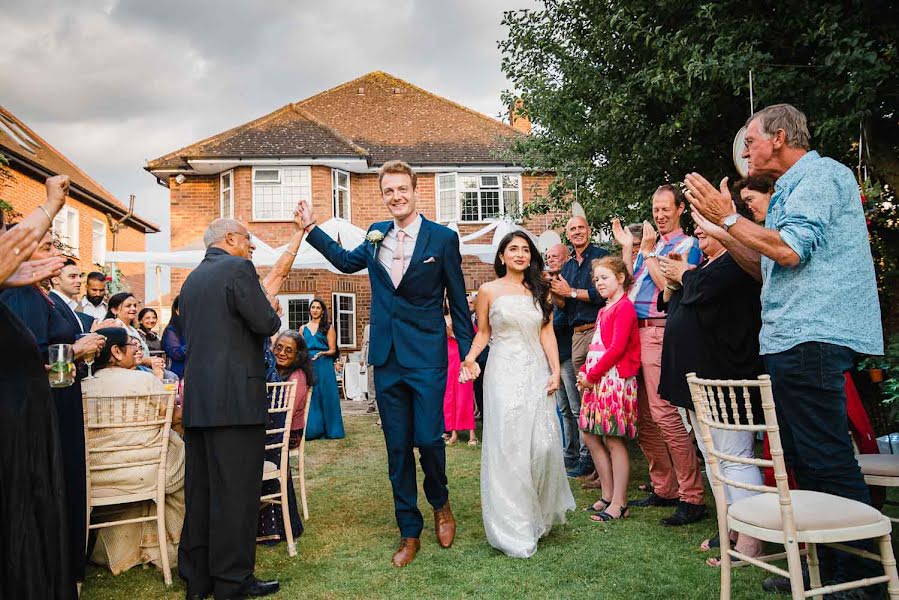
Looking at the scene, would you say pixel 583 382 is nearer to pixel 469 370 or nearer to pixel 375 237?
pixel 469 370

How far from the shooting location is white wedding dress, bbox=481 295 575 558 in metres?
4.15

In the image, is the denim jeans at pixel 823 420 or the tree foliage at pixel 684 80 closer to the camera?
the denim jeans at pixel 823 420

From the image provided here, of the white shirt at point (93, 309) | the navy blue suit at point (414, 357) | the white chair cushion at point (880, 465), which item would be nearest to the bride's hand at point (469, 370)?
the navy blue suit at point (414, 357)

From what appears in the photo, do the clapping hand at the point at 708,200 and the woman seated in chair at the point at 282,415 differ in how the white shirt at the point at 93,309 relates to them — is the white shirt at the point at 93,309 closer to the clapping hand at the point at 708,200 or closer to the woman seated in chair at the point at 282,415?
the woman seated in chair at the point at 282,415

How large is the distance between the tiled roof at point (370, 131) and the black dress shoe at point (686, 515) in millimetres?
15354

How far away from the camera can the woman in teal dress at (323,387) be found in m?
9.74

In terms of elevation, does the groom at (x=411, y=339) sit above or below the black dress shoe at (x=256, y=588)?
above

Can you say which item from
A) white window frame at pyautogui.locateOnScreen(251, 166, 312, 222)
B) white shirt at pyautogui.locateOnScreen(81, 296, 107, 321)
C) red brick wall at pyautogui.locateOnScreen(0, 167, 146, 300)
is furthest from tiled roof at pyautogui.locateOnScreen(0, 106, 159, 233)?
white shirt at pyautogui.locateOnScreen(81, 296, 107, 321)

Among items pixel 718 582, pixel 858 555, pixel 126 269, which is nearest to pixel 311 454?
pixel 718 582

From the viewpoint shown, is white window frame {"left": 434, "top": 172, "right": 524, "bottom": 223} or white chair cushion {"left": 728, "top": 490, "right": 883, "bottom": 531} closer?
white chair cushion {"left": 728, "top": 490, "right": 883, "bottom": 531}

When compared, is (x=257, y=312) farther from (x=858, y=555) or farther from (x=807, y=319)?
(x=858, y=555)

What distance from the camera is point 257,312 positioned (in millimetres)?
3582

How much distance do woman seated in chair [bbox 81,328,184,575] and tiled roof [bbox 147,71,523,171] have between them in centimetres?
1581

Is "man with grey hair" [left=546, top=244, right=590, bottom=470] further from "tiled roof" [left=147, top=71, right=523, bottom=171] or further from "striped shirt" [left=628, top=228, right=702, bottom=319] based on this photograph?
"tiled roof" [left=147, top=71, right=523, bottom=171]
